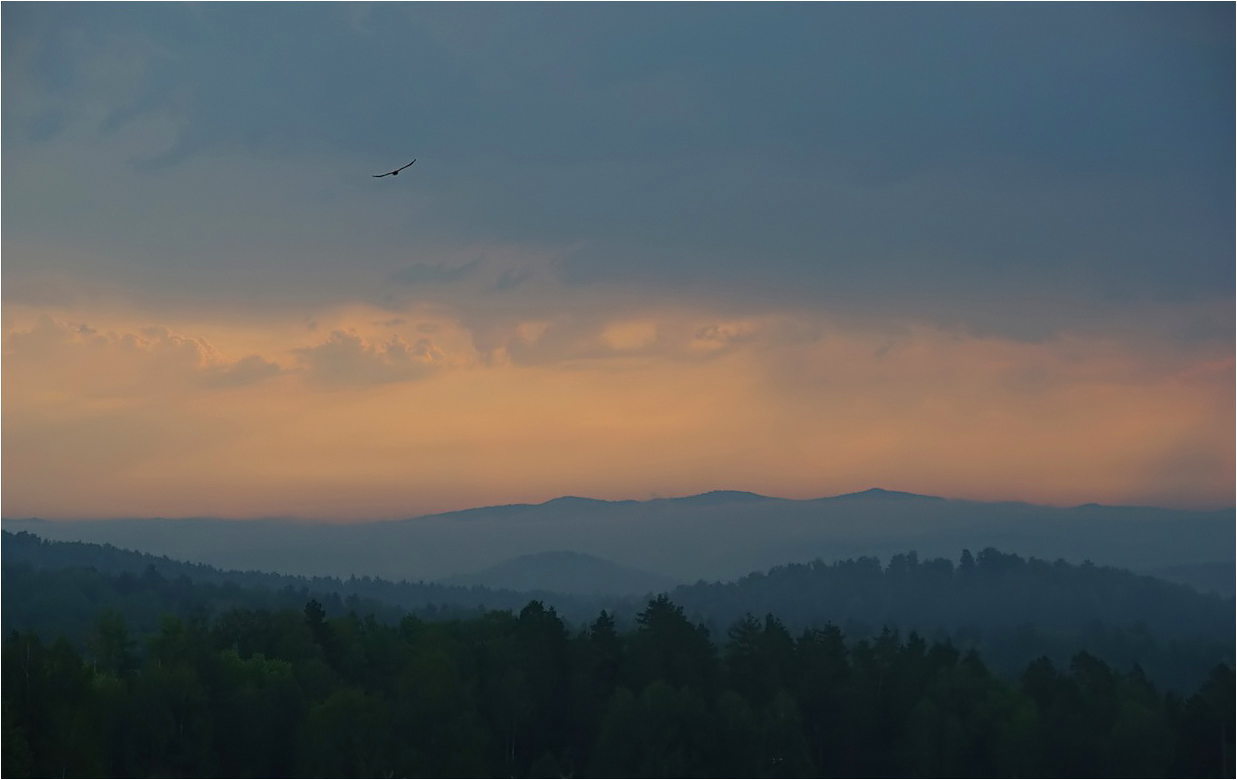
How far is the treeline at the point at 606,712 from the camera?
73.1 metres

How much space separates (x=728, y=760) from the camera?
74.1 m

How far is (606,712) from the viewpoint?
80.4 m

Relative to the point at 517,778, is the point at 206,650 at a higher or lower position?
higher

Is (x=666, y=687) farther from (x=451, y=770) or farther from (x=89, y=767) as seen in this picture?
(x=89, y=767)

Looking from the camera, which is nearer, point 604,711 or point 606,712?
point 606,712

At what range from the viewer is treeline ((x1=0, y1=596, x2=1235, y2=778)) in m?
73.1

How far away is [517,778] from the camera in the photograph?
76000 millimetres

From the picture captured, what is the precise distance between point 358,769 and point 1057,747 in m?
40.9

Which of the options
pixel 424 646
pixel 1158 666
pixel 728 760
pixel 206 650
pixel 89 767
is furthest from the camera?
pixel 1158 666

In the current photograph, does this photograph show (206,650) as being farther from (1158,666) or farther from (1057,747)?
(1158,666)

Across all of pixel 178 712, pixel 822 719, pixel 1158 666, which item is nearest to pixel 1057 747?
pixel 822 719

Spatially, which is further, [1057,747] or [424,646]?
[424,646]

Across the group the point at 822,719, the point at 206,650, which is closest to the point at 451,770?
the point at 206,650

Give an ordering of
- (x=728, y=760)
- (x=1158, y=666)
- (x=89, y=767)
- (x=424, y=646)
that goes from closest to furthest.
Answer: (x=89, y=767) → (x=728, y=760) → (x=424, y=646) → (x=1158, y=666)
